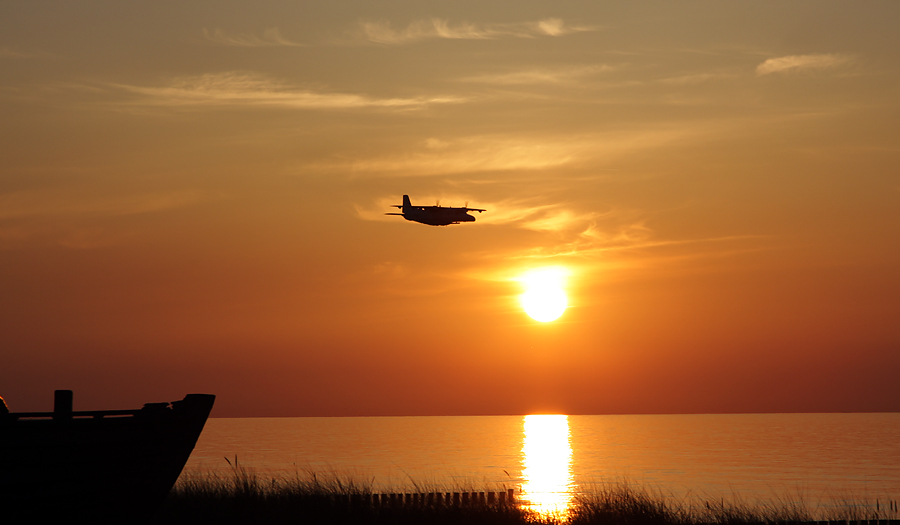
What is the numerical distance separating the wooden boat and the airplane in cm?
4272

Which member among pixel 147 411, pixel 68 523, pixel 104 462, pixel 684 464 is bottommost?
pixel 68 523

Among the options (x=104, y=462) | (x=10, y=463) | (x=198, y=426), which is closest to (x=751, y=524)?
(x=198, y=426)

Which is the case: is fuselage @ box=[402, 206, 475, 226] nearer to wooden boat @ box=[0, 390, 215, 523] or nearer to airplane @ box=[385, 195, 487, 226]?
airplane @ box=[385, 195, 487, 226]

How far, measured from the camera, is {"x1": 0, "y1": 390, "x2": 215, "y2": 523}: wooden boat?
13406 millimetres

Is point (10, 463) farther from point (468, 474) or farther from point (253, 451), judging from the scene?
point (253, 451)

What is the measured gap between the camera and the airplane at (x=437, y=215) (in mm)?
59531

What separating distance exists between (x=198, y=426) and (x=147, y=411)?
170 cm

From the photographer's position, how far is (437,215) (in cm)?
5991

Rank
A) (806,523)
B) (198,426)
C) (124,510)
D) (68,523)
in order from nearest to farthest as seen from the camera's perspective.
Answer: (68,523) → (124,510) → (198,426) → (806,523)

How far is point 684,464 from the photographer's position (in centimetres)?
8719

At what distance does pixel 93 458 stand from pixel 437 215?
4587cm

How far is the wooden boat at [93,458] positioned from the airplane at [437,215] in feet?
140

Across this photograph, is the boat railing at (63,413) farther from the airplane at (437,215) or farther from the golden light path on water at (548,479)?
the airplane at (437,215)

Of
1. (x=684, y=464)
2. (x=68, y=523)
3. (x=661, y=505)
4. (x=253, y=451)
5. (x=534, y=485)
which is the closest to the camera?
(x=68, y=523)
